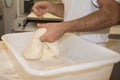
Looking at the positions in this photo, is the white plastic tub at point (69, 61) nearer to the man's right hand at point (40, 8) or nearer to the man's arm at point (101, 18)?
the man's arm at point (101, 18)

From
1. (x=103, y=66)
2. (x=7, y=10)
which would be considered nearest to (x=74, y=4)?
(x=103, y=66)

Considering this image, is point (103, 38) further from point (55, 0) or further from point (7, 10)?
point (7, 10)

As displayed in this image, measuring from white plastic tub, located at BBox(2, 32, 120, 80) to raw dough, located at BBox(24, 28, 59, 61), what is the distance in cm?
2

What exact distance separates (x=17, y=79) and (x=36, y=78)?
19 centimetres

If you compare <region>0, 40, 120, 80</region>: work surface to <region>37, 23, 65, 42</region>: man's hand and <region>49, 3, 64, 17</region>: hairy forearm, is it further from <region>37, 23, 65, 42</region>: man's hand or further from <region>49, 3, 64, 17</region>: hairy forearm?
<region>49, 3, 64, 17</region>: hairy forearm

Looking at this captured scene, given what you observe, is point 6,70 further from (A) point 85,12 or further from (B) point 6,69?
(A) point 85,12

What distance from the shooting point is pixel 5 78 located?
27.6 inches

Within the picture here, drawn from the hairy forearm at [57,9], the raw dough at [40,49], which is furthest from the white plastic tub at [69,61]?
the hairy forearm at [57,9]

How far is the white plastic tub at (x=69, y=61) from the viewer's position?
0.52 m

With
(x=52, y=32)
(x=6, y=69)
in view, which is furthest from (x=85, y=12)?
(x=6, y=69)

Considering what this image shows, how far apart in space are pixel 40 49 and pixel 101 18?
259mm

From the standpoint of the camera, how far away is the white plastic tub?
0.52 m

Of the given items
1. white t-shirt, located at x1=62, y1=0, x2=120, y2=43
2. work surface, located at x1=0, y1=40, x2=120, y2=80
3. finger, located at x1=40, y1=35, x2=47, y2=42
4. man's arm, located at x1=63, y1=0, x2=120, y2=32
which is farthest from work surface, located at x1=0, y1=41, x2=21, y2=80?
white t-shirt, located at x1=62, y1=0, x2=120, y2=43

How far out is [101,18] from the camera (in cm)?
76
